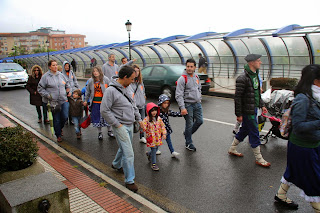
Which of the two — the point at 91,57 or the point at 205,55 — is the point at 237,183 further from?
the point at 91,57

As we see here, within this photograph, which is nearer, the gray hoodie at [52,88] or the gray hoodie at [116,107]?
the gray hoodie at [116,107]

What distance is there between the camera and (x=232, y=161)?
485 centimetres

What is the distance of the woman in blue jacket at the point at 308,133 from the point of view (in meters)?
2.82

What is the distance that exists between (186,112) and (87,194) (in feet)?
7.55

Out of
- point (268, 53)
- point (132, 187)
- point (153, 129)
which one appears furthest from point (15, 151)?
point (268, 53)

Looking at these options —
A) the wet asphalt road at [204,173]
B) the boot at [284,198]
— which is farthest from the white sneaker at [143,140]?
the boot at [284,198]

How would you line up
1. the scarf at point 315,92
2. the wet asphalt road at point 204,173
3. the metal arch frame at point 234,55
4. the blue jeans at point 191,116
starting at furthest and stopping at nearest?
the metal arch frame at point 234,55, the blue jeans at point 191,116, the wet asphalt road at point 204,173, the scarf at point 315,92

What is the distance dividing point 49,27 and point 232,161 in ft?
563

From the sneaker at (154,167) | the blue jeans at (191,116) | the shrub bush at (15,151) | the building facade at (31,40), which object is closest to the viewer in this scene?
the shrub bush at (15,151)

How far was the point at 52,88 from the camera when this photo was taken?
6.07 m

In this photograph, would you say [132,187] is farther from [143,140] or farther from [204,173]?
[143,140]

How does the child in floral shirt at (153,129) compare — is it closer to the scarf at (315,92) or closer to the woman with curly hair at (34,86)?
the scarf at (315,92)

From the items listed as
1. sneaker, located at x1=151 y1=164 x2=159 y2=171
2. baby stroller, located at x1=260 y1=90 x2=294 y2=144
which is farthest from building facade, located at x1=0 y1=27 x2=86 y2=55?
sneaker, located at x1=151 y1=164 x2=159 y2=171

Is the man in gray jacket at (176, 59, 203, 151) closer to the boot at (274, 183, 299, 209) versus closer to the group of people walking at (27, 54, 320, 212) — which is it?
the group of people walking at (27, 54, 320, 212)
